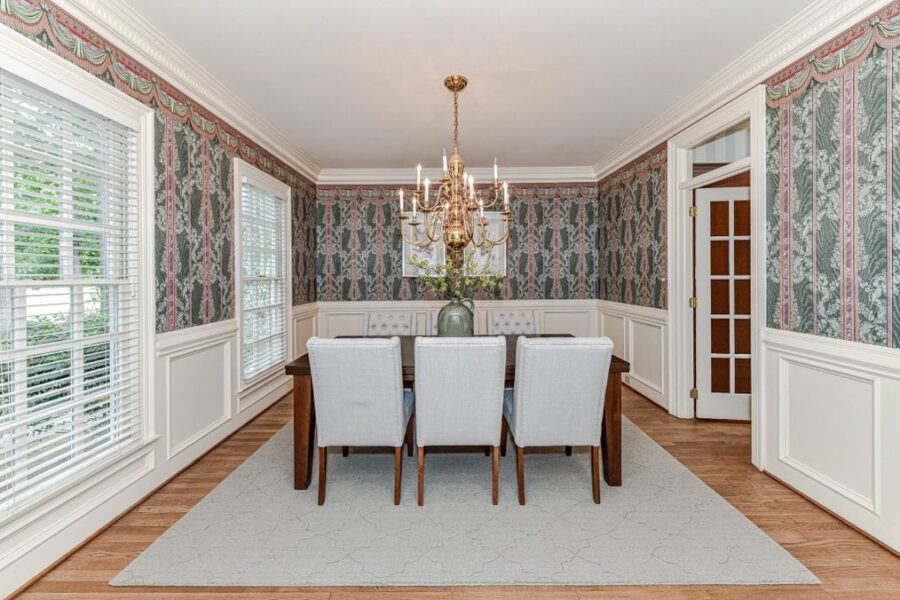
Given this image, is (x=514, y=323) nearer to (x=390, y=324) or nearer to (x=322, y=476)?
(x=390, y=324)

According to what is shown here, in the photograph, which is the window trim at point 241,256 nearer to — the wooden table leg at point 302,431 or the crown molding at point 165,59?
the crown molding at point 165,59

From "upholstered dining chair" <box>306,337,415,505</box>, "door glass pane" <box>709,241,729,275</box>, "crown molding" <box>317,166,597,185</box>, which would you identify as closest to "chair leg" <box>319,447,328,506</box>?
"upholstered dining chair" <box>306,337,415,505</box>

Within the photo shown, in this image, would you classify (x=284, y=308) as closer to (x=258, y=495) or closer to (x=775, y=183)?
(x=258, y=495)

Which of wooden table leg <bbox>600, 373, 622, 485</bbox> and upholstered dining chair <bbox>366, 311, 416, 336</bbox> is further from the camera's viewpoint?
upholstered dining chair <bbox>366, 311, 416, 336</bbox>

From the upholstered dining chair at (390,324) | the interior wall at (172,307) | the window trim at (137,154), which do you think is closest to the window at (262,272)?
the interior wall at (172,307)

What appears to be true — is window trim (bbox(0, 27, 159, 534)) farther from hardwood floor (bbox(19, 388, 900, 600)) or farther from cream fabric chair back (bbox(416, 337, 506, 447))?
cream fabric chair back (bbox(416, 337, 506, 447))

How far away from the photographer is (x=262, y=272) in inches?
174

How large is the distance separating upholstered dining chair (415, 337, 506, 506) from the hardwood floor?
75cm

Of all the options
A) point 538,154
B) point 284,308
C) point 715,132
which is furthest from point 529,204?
point 284,308

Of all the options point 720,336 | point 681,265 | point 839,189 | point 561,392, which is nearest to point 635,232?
point 681,265

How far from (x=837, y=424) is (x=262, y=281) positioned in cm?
421

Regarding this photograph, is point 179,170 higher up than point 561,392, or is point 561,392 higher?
point 179,170

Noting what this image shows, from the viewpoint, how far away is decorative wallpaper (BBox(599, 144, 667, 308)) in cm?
430

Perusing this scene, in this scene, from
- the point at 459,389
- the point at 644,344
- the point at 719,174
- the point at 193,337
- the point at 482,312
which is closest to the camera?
the point at 459,389
